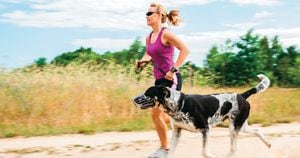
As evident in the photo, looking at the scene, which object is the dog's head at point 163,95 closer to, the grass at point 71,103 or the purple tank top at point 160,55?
the purple tank top at point 160,55

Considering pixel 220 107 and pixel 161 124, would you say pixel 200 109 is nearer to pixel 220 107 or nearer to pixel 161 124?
pixel 220 107

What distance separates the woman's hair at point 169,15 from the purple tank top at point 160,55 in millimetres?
217

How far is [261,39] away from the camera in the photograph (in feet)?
142

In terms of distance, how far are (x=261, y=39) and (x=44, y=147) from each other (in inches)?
1368

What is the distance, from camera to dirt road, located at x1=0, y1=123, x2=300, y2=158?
9.05 m

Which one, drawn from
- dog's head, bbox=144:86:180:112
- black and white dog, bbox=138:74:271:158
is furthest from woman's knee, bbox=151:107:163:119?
dog's head, bbox=144:86:180:112

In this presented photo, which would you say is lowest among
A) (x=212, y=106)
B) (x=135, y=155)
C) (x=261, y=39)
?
(x=135, y=155)

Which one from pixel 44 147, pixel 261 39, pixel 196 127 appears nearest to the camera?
pixel 196 127

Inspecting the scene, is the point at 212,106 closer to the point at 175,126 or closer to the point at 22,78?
the point at 175,126

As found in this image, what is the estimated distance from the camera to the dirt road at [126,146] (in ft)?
29.7

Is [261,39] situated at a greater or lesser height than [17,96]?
greater

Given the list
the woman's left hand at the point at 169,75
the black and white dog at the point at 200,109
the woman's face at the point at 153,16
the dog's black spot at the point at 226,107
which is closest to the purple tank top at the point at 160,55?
the woman's face at the point at 153,16

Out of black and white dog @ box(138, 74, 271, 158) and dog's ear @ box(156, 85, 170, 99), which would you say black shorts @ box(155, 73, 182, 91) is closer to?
black and white dog @ box(138, 74, 271, 158)


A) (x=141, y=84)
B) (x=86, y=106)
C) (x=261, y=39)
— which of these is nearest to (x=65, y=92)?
(x=86, y=106)
